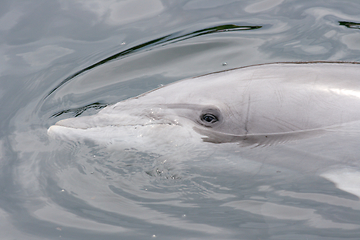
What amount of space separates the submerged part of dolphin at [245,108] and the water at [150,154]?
21 centimetres

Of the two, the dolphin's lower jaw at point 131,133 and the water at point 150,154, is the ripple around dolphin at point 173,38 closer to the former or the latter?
the water at point 150,154

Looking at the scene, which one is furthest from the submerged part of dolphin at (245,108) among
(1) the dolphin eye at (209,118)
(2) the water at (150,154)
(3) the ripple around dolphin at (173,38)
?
(3) the ripple around dolphin at (173,38)

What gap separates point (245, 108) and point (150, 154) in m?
1.31

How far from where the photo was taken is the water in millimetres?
4074

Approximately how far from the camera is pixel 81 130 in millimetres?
4559

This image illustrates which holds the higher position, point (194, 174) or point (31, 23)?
point (31, 23)

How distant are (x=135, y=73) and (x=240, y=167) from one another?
2.99 m

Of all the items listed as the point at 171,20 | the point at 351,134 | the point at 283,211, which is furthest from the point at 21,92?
the point at 351,134

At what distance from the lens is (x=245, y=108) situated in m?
4.06

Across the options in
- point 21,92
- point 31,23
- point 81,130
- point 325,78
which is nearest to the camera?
point 325,78

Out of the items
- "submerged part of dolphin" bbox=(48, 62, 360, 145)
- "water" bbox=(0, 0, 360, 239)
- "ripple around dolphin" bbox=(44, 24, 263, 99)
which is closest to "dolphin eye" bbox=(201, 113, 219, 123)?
"submerged part of dolphin" bbox=(48, 62, 360, 145)

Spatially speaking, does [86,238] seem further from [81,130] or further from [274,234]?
[274,234]

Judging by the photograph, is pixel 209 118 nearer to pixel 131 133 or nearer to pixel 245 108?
pixel 245 108

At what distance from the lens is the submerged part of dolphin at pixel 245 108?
3938 mm
